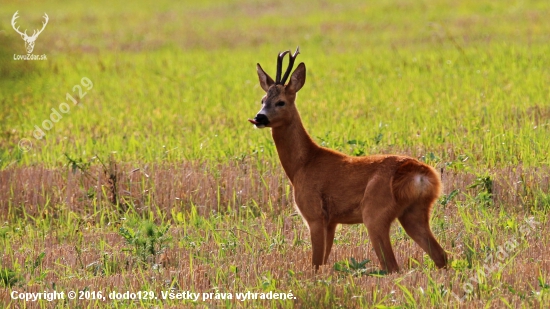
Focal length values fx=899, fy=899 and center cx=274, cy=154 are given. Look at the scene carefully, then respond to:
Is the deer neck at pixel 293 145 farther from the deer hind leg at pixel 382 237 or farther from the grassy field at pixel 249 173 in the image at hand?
the deer hind leg at pixel 382 237

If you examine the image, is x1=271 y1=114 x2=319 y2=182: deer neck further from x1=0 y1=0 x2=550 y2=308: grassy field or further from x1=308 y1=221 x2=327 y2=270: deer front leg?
x1=0 y1=0 x2=550 y2=308: grassy field

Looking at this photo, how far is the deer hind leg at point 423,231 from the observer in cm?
679

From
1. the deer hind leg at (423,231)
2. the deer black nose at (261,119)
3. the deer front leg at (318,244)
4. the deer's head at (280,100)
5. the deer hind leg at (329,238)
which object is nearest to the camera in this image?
the deer hind leg at (423,231)

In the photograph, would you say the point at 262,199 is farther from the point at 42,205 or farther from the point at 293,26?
the point at 293,26

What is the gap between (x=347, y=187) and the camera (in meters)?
7.03

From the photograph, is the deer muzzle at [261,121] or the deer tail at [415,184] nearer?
the deer tail at [415,184]

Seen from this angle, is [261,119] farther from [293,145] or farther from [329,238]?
[329,238]

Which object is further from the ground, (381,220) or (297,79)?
(297,79)

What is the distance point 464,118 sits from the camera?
38.6ft

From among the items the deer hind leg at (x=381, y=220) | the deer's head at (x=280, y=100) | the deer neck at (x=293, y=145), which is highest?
the deer's head at (x=280, y=100)

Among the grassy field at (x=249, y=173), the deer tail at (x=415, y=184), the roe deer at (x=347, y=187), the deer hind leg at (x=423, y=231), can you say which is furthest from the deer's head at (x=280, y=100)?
the deer hind leg at (x=423, y=231)

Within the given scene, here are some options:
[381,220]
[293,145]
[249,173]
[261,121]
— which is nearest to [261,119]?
[261,121]

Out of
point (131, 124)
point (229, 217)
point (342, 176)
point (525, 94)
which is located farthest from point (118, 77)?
point (342, 176)

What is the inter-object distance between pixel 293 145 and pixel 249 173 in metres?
2.39
